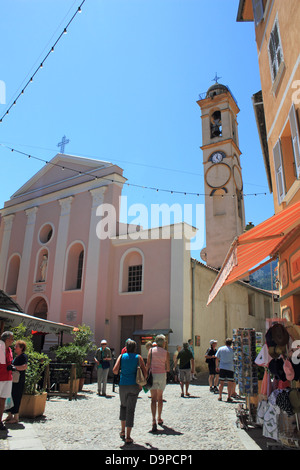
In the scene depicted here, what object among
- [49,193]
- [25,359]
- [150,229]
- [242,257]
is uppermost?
[49,193]

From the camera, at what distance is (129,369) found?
535 centimetres

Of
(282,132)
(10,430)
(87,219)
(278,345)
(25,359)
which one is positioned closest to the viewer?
(278,345)

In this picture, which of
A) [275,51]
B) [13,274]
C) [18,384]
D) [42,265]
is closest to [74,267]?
[42,265]

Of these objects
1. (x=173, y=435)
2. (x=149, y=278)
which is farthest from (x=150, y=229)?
(x=173, y=435)

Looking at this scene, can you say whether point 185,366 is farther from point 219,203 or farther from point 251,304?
point 219,203

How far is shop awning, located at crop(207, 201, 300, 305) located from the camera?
533 cm

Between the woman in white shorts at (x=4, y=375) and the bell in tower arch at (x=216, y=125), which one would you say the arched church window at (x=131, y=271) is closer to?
the woman in white shorts at (x=4, y=375)

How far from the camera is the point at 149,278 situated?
1652 centimetres

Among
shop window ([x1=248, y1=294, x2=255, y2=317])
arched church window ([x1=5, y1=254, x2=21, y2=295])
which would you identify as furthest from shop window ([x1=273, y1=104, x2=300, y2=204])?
arched church window ([x1=5, y1=254, x2=21, y2=295])

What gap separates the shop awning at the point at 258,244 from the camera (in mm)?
5332

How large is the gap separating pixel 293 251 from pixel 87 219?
48.2 ft

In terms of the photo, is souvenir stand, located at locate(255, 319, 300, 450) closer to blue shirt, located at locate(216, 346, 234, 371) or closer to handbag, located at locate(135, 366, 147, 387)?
handbag, located at locate(135, 366, 147, 387)

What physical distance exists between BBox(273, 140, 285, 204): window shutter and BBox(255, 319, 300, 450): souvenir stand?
320cm
